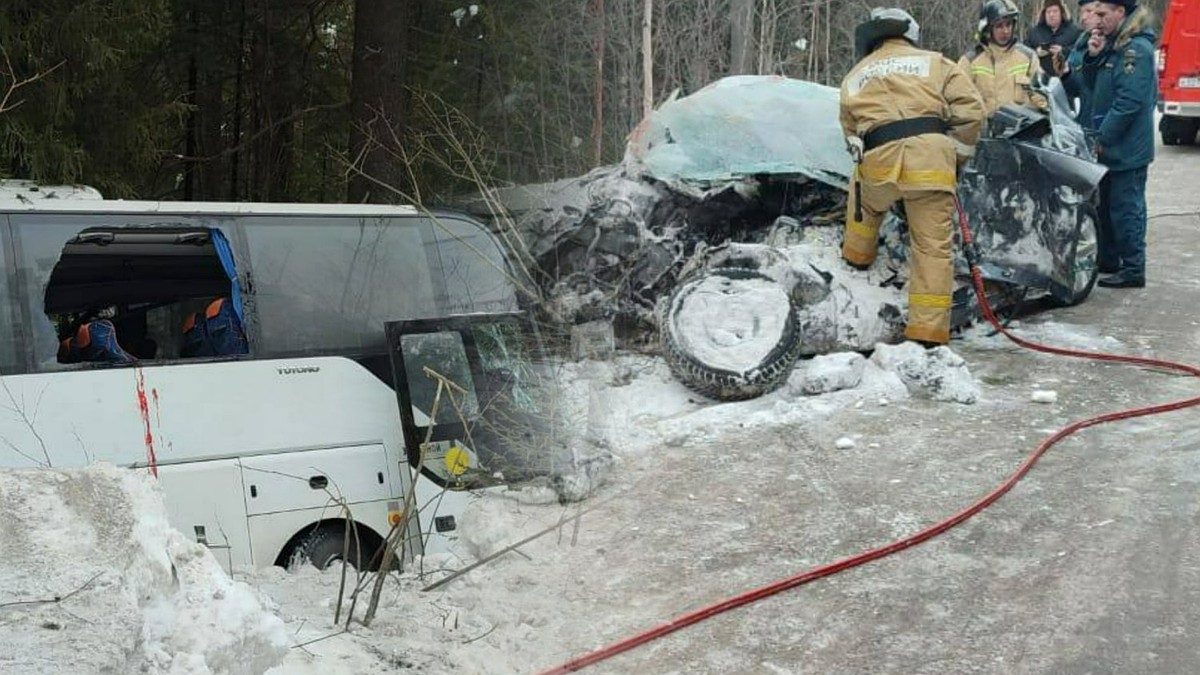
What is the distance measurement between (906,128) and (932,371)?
5.04ft

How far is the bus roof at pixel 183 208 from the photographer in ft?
16.5

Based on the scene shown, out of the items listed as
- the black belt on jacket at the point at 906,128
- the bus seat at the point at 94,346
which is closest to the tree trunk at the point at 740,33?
the black belt on jacket at the point at 906,128

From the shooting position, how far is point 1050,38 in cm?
1067

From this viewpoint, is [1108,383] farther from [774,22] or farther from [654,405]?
[774,22]

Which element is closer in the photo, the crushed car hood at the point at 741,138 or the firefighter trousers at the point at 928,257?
the firefighter trousers at the point at 928,257

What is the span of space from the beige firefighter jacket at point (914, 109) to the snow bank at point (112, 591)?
16.7 feet

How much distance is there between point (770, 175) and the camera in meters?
8.27

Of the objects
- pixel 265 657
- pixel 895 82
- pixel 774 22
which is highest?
pixel 774 22

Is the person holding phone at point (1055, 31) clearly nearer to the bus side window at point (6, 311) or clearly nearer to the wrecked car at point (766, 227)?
the wrecked car at point (766, 227)

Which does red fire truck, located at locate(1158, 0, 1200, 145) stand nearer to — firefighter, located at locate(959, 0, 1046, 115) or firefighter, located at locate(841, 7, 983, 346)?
firefighter, located at locate(959, 0, 1046, 115)

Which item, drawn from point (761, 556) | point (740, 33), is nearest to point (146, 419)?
point (761, 556)

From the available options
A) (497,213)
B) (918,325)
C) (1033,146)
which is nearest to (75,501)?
(497,213)

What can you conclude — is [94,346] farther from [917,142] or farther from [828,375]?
[917,142]

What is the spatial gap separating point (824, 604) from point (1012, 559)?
0.87 meters
